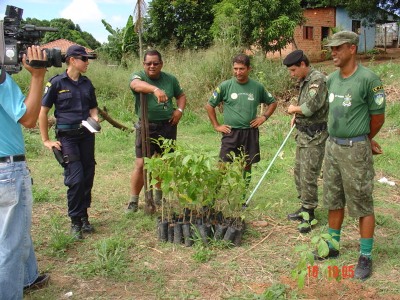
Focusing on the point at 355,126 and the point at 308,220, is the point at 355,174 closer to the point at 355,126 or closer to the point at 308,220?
the point at 355,126

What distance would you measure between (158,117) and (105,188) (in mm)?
1808

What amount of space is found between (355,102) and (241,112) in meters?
1.69

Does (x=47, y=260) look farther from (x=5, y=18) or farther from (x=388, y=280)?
(x=388, y=280)

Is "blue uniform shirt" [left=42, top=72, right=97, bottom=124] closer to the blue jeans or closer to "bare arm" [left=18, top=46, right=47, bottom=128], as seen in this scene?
the blue jeans

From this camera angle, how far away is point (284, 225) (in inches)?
189

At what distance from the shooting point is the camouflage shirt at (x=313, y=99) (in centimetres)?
444

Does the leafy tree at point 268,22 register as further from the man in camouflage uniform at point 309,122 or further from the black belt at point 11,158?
→ the black belt at point 11,158

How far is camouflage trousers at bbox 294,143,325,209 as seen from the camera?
4.67m

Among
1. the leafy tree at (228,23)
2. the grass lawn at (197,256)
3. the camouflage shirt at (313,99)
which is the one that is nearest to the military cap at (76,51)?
the grass lawn at (197,256)

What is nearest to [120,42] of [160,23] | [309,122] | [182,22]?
[160,23]

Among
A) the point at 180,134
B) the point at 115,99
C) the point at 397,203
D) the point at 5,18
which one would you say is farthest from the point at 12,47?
the point at 115,99

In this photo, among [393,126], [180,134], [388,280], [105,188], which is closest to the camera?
[388,280]

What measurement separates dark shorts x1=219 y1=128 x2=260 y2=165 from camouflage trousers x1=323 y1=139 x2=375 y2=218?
56.8 inches

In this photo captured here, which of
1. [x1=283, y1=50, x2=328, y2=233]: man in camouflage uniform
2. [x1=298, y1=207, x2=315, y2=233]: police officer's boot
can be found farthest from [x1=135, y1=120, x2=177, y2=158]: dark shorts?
[x1=298, y1=207, x2=315, y2=233]: police officer's boot
